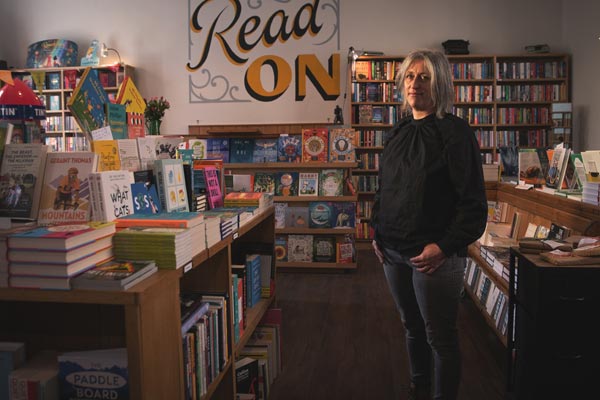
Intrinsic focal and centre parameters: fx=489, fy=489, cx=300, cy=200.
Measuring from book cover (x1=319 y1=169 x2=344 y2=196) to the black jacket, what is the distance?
2.98 m

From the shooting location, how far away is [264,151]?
5.60 meters

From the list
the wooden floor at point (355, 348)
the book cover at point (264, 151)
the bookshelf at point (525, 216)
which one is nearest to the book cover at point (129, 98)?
the wooden floor at point (355, 348)

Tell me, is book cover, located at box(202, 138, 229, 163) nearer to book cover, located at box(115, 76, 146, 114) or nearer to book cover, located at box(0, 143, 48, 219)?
book cover, located at box(115, 76, 146, 114)

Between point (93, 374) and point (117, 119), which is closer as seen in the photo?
point (93, 374)

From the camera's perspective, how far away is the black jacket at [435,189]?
172 centimetres

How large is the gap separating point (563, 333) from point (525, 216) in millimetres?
1612

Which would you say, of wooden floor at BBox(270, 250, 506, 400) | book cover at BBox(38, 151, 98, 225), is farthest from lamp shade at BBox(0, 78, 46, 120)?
wooden floor at BBox(270, 250, 506, 400)

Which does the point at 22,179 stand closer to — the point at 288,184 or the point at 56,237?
the point at 56,237

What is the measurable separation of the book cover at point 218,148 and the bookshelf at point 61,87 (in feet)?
6.58

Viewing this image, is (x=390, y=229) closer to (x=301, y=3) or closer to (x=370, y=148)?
(x=370, y=148)

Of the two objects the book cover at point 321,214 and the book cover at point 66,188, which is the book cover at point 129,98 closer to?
the book cover at point 66,188

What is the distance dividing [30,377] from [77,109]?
2.87 feet

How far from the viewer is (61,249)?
3.96 feet

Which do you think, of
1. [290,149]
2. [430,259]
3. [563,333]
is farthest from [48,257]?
[290,149]
